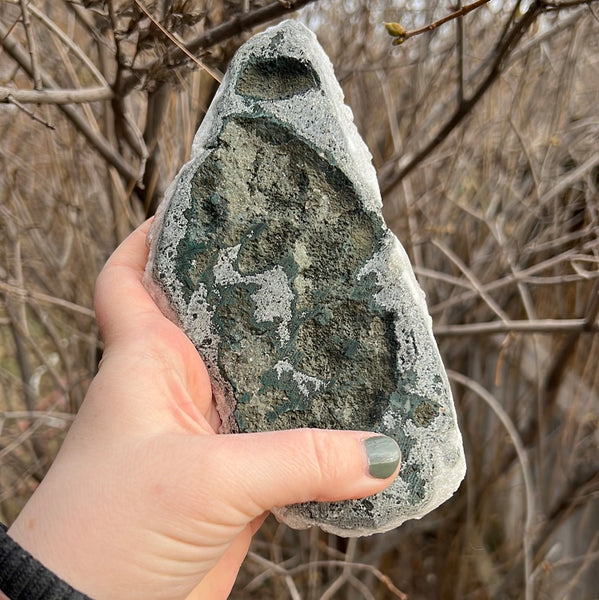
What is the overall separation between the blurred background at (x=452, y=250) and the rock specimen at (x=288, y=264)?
76cm

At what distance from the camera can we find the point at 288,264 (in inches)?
47.1

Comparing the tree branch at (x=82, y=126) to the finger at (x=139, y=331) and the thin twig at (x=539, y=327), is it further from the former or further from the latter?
the thin twig at (x=539, y=327)

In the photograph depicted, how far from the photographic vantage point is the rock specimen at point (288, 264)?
1.18 meters

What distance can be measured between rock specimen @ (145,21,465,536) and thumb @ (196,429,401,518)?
142 millimetres

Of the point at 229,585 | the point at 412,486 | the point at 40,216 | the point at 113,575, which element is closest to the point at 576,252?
the point at 412,486

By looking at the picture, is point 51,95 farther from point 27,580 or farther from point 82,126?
point 27,580

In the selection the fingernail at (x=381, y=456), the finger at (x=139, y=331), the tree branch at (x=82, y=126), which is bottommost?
the fingernail at (x=381, y=456)

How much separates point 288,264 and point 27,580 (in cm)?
66

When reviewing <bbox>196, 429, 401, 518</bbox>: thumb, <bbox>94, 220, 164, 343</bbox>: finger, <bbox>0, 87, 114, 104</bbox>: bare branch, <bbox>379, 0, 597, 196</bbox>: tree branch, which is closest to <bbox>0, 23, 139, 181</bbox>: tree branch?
<bbox>0, 87, 114, 104</bbox>: bare branch

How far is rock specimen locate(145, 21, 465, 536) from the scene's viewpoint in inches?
46.3

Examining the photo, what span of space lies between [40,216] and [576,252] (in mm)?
2008

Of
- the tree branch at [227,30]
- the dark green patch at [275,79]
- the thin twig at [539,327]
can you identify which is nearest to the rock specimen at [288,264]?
the dark green patch at [275,79]

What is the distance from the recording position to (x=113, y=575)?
0.94 metres

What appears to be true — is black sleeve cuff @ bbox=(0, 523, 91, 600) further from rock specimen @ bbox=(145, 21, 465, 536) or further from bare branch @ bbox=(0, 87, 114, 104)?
bare branch @ bbox=(0, 87, 114, 104)
